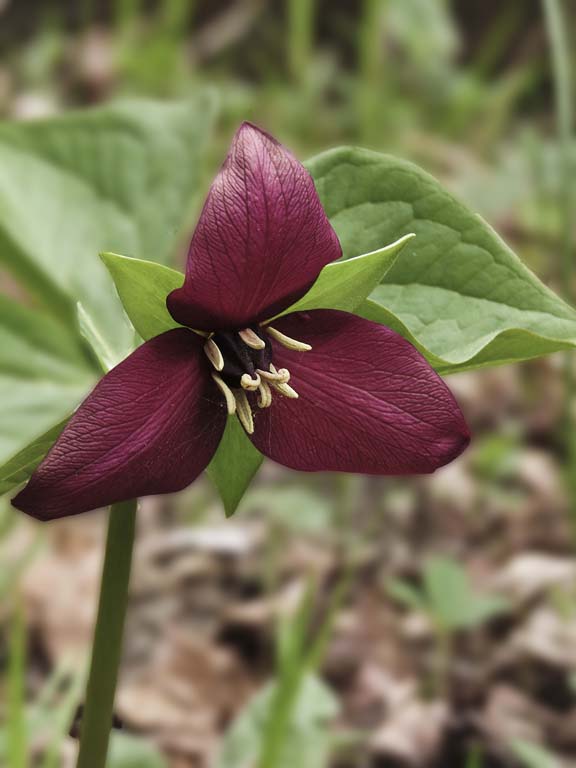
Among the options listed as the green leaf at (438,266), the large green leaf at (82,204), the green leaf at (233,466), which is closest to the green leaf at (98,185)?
the large green leaf at (82,204)

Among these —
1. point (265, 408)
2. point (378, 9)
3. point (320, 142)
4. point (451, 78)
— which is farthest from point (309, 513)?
point (451, 78)

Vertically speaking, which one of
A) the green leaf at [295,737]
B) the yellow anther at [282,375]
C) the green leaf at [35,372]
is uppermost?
the yellow anther at [282,375]

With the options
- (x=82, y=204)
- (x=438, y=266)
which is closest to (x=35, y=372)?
(x=82, y=204)

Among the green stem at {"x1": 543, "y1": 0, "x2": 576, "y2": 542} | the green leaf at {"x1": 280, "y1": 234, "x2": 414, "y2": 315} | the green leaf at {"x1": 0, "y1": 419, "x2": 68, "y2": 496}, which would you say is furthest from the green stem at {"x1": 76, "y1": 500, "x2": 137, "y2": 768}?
the green stem at {"x1": 543, "y1": 0, "x2": 576, "y2": 542}

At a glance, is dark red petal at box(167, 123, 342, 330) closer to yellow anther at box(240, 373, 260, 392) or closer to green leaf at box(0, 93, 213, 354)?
yellow anther at box(240, 373, 260, 392)

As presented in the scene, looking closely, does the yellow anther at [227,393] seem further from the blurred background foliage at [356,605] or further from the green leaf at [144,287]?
the blurred background foliage at [356,605]

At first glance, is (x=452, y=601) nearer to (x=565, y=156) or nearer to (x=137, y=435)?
(x=565, y=156)

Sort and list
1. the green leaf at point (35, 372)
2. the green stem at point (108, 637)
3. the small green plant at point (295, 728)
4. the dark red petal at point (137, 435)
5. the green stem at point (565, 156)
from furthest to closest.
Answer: the green stem at point (565, 156), the green leaf at point (35, 372), the small green plant at point (295, 728), the green stem at point (108, 637), the dark red petal at point (137, 435)
